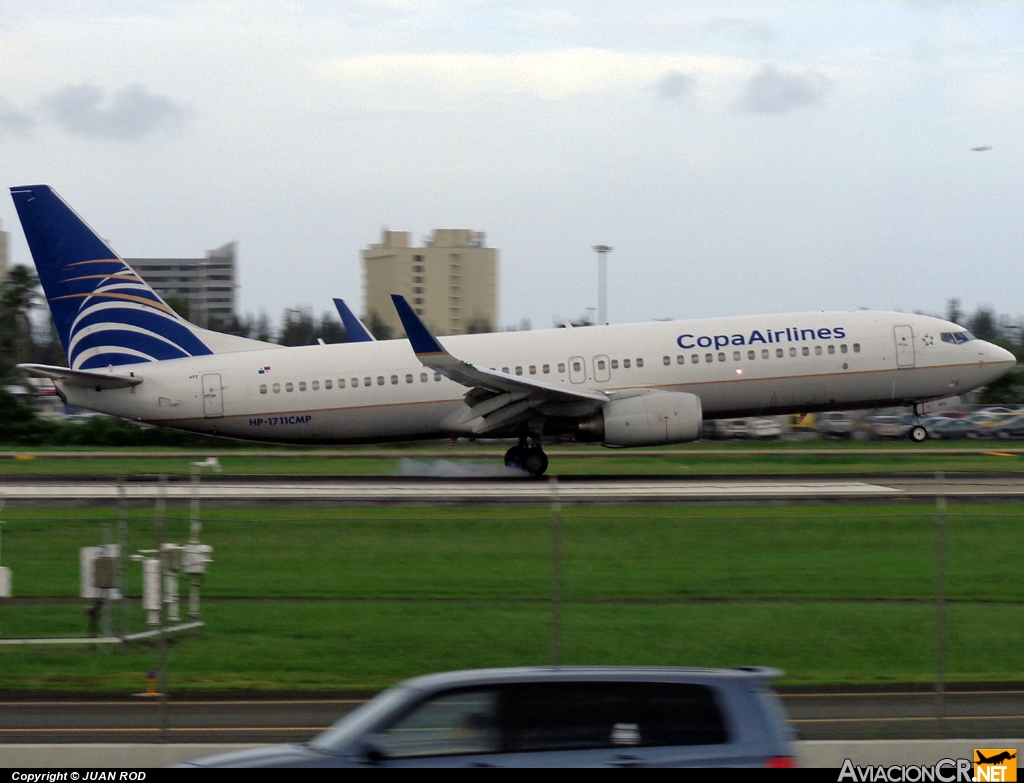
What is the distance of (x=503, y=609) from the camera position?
47.6 ft

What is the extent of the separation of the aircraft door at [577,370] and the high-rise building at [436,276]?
428ft

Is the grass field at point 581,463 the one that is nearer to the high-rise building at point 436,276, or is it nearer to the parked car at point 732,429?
the parked car at point 732,429

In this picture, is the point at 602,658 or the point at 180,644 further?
the point at 180,644

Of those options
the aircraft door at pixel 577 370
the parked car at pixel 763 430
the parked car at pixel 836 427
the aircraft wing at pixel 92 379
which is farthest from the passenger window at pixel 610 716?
the parked car at pixel 836 427

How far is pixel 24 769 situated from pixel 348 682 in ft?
12.5

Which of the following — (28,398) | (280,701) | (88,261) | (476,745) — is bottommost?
(280,701)

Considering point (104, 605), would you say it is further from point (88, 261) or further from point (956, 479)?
point (956, 479)

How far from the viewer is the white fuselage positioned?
3086 centimetres

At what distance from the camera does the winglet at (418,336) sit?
27.9 metres

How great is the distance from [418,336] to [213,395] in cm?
652

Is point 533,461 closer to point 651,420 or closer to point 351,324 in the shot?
point 651,420

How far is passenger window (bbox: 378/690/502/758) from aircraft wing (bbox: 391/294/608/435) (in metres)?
21.1

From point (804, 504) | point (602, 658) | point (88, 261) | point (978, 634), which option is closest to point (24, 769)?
point (602, 658)

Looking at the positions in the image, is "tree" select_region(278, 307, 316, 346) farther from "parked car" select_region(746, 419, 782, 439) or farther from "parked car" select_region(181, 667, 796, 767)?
"parked car" select_region(181, 667, 796, 767)
